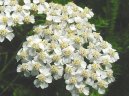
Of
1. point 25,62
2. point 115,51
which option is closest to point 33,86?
point 25,62

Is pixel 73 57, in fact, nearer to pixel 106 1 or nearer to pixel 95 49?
pixel 95 49

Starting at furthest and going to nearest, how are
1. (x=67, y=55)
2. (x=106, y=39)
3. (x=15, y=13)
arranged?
(x=106, y=39)
(x=15, y=13)
(x=67, y=55)

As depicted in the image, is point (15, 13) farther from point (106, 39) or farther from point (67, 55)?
point (106, 39)

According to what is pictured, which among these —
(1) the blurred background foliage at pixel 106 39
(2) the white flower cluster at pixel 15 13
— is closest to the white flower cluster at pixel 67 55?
(2) the white flower cluster at pixel 15 13

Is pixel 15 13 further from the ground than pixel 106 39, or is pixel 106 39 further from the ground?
pixel 106 39

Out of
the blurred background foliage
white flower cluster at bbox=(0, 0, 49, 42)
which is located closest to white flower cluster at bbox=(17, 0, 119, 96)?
white flower cluster at bbox=(0, 0, 49, 42)

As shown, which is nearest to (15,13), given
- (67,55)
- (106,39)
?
(67,55)
